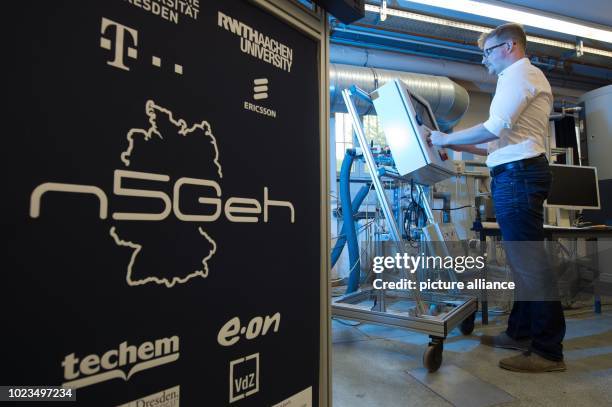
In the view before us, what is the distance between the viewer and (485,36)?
5.74ft

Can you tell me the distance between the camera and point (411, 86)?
3.66 m

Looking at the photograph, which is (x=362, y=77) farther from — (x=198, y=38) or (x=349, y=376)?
(x=198, y=38)

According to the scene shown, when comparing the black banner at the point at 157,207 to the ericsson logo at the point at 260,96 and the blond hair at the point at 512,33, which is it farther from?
the blond hair at the point at 512,33

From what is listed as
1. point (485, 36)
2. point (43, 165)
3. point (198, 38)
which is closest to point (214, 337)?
point (43, 165)

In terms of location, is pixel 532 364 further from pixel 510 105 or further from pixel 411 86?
pixel 411 86

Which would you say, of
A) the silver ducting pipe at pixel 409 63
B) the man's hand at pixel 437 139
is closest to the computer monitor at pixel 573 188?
the man's hand at pixel 437 139

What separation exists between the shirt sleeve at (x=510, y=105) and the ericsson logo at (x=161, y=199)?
1299 millimetres

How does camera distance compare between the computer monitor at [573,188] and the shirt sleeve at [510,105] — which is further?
the computer monitor at [573,188]

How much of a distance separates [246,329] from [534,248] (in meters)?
1.36

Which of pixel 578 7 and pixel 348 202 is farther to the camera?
pixel 578 7

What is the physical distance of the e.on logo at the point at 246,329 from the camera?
2.20ft

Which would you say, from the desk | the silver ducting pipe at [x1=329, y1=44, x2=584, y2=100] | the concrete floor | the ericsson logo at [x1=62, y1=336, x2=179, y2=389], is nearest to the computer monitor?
the desk

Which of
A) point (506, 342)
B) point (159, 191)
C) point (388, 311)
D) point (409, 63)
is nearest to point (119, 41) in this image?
point (159, 191)

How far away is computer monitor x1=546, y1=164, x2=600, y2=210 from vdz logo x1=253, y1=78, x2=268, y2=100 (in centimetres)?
271
